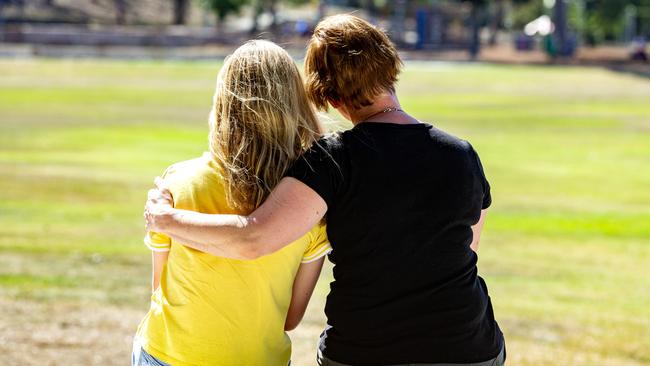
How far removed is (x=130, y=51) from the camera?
213 ft

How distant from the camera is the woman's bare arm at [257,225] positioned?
3.08 meters

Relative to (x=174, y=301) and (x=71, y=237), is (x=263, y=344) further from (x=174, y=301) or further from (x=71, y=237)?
(x=71, y=237)

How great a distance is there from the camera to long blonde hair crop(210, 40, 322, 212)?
316cm

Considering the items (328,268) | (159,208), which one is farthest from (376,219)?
(328,268)

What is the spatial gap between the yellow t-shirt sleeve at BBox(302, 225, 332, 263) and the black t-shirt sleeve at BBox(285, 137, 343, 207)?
0.16 meters

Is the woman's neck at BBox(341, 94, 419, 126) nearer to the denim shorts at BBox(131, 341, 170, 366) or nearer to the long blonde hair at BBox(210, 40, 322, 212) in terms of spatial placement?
the long blonde hair at BBox(210, 40, 322, 212)

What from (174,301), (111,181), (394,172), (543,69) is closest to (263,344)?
(174,301)

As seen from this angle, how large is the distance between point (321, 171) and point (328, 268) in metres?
7.71

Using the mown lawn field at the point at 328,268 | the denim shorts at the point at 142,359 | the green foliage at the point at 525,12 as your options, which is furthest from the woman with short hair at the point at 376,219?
the green foliage at the point at 525,12

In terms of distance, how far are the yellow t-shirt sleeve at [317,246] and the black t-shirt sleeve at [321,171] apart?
0.16 meters

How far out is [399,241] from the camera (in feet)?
10.4

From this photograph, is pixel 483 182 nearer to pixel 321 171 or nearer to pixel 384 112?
pixel 384 112

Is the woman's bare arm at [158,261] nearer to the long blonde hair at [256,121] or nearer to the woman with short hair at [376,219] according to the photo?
the woman with short hair at [376,219]

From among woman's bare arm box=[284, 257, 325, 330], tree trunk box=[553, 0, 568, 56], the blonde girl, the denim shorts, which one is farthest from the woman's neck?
tree trunk box=[553, 0, 568, 56]
